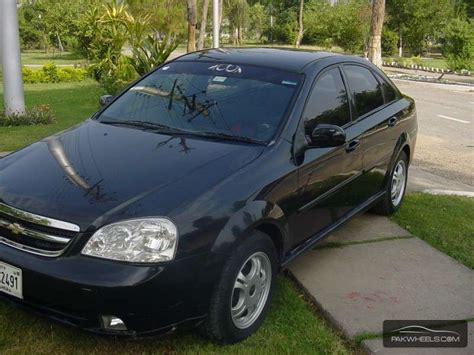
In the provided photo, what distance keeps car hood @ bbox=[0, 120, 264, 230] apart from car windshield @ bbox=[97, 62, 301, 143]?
0.59 feet

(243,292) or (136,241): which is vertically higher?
(136,241)

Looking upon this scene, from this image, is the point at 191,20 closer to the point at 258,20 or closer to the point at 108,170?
the point at 108,170

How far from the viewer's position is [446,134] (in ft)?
35.4

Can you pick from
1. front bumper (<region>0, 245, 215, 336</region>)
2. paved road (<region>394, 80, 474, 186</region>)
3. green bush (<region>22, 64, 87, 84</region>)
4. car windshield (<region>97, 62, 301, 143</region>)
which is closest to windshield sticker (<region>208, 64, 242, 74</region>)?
car windshield (<region>97, 62, 301, 143</region>)

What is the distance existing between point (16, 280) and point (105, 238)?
0.52 meters

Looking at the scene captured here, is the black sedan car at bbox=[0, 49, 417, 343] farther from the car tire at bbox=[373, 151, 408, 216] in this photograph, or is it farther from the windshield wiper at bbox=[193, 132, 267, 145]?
the car tire at bbox=[373, 151, 408, 216]

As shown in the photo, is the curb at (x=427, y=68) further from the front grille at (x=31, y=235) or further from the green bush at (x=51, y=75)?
the front grille at (x=31, y=235)

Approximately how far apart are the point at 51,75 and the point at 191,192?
20046 millimetres

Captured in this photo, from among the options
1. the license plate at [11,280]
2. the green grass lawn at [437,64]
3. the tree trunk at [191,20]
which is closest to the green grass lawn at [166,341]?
the license plate at [11,280]

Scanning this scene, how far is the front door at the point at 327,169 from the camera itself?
3504mm

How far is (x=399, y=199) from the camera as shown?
5441mm

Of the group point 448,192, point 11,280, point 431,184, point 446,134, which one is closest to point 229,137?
point 11,280

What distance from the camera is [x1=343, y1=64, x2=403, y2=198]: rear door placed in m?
4.38

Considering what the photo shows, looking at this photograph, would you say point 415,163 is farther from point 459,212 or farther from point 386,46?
point 386,46
